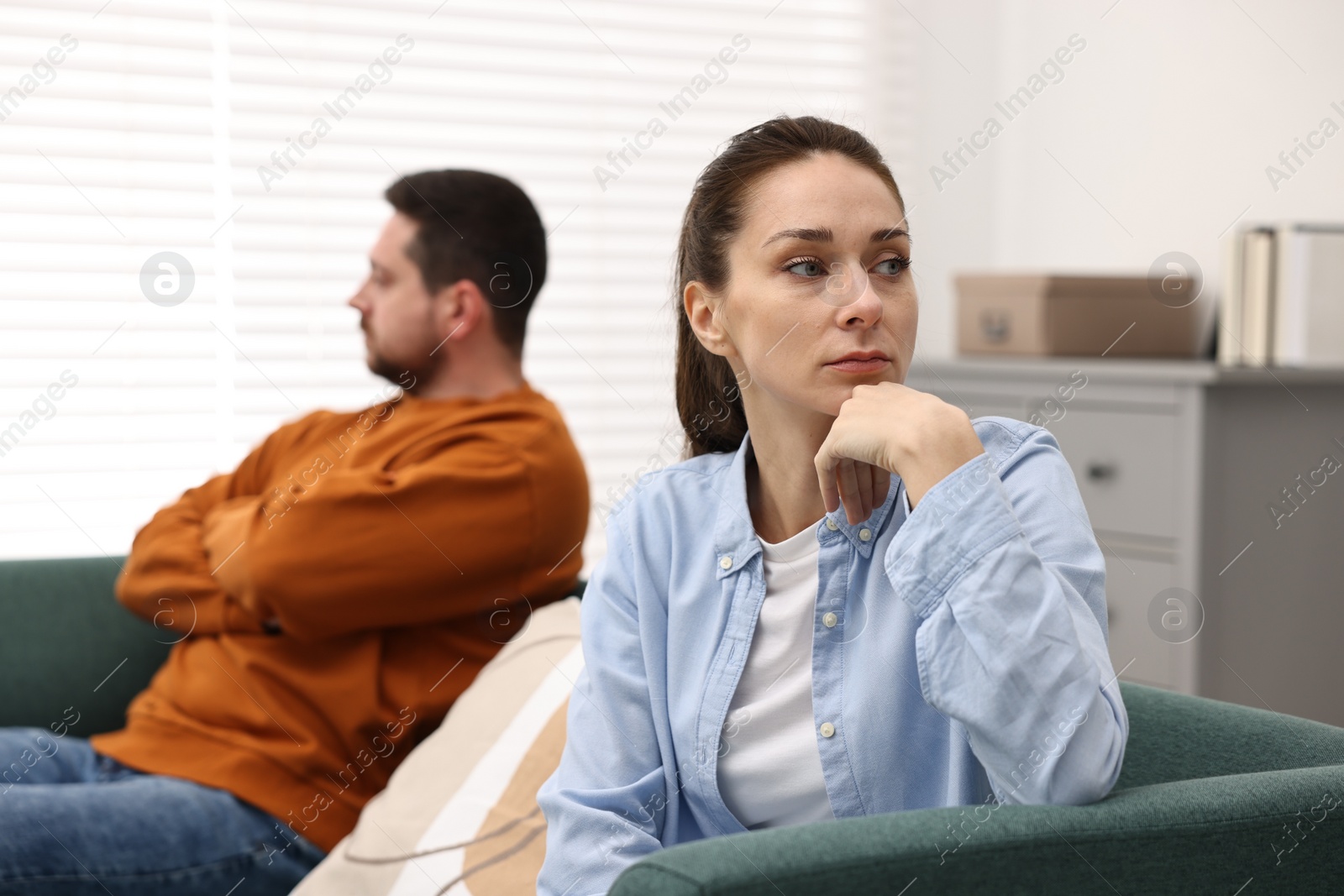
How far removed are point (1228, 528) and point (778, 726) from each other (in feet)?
5.01

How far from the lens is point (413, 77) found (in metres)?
3.01

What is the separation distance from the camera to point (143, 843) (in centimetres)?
155

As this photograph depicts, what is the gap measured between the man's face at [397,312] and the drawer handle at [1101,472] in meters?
1.34

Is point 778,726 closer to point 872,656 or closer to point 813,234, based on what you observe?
point 872,656

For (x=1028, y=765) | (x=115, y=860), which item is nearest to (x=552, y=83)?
(x=115, y=860)

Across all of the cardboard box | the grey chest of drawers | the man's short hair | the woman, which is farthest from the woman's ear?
the cardboard box

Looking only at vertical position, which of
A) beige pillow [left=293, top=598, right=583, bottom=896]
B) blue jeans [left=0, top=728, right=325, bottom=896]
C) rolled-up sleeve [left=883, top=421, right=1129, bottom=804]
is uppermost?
rolled-up sleeve [left=883, top=421, right=1129, bottom=804]

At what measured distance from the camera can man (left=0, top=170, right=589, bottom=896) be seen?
62.0 inches

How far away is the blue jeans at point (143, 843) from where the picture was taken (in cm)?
153

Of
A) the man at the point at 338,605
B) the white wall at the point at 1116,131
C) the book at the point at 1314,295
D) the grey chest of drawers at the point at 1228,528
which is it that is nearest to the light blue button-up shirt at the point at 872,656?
the man at the point at 338,605

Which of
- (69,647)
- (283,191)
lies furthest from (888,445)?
(283,191)

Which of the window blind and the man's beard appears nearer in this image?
the man's beard

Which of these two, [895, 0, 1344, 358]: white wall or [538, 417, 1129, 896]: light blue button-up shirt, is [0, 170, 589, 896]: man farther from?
[895, 0, 1344, 358]: white wall

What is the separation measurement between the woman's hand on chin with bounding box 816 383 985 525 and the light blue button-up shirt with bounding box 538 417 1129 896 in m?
0.02
